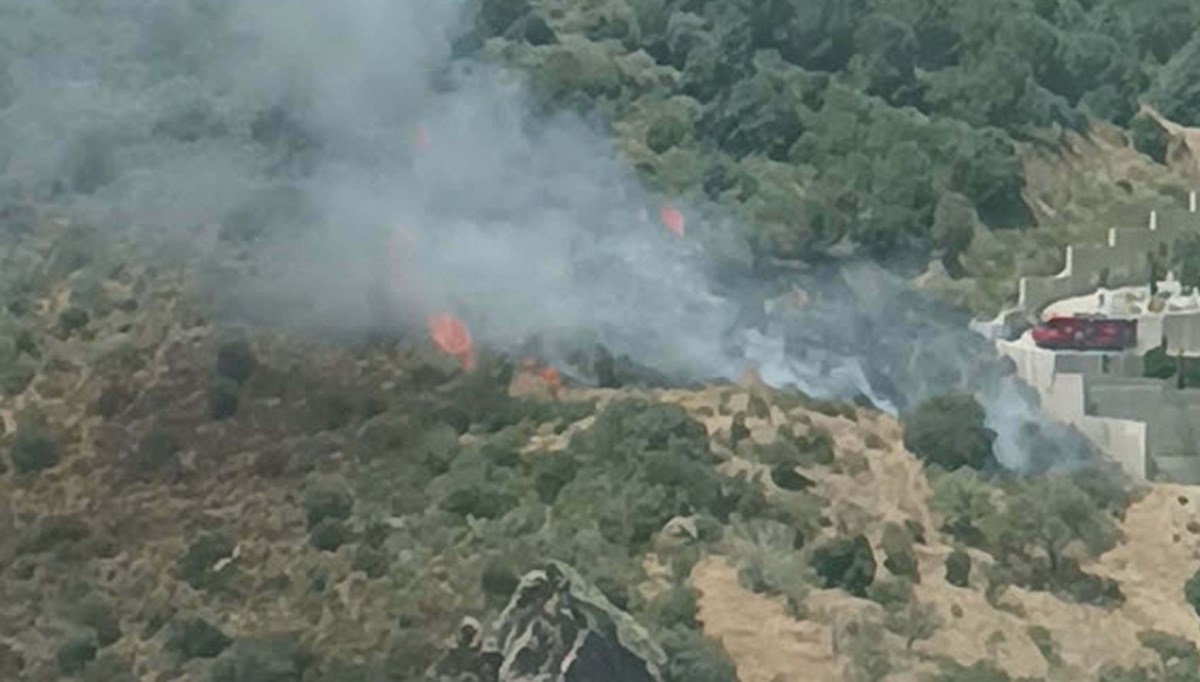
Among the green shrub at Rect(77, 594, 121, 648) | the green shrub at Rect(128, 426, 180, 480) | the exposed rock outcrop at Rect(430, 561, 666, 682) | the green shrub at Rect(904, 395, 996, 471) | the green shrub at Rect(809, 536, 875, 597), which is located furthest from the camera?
the green shrub at Rect(904, 395, 996, 471)

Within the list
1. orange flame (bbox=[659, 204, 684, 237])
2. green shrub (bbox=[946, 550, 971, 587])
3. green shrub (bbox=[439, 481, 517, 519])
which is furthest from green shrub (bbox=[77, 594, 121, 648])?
orange flame (bbox=[659, 204, 684, 237])

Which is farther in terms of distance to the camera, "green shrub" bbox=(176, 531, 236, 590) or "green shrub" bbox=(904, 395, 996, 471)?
"green shrub" bbox=(904, 395, 996, 471)

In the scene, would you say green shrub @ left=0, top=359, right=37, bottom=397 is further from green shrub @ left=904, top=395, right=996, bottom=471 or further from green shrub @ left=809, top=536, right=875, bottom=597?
green shrub @ left=904, top=395, right=996, bottom=471

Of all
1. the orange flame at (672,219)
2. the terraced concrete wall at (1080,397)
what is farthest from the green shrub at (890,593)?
the orange flame at (672,219)

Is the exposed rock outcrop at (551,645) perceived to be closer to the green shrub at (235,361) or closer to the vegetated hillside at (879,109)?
the green shrub at (235,361)

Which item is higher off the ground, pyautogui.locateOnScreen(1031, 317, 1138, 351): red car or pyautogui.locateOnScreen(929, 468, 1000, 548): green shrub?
pyautogui.locateOnScreen(929, 468, 1000, 548): green shrub

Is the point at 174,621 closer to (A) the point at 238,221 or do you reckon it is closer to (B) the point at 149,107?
(A) the point at 238,221

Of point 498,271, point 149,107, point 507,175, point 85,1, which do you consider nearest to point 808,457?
point 498,271
